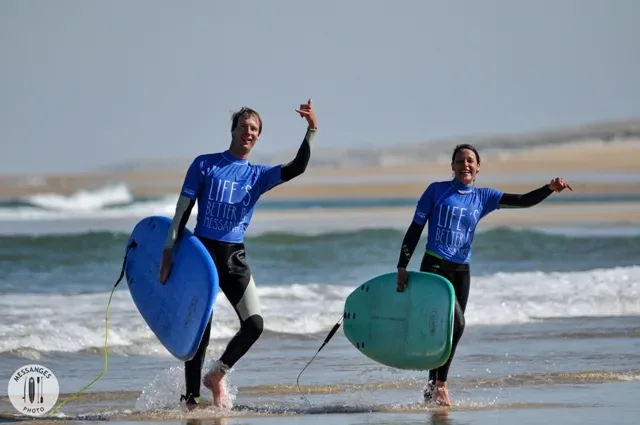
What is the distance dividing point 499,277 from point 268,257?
558cm

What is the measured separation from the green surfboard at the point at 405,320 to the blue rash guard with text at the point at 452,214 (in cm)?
21

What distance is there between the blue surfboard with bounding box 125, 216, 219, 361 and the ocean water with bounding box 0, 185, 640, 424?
46cm

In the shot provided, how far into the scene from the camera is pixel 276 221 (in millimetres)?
32906

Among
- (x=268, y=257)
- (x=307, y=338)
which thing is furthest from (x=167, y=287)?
(x=268, y=257)

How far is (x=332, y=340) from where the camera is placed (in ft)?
35.7

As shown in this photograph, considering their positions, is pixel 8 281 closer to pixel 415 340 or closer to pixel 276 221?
pixel 415 340

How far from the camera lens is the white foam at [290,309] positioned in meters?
10.7

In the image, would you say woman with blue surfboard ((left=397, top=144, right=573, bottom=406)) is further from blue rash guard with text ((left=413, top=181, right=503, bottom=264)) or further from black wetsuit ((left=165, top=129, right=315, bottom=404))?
black wetsuit ((left=165, top=129, right=315, bottom=404))

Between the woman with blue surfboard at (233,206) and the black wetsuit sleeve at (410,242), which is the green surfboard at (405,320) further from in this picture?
the woman with blue surfboard at (233,206)

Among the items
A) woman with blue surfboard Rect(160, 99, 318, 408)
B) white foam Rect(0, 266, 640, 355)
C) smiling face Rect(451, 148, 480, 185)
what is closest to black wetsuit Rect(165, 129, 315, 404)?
woman with blue surfboard Rect(160, 99, 318, 408)

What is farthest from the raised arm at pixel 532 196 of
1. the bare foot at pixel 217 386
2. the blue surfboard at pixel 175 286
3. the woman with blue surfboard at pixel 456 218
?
the bare foot at pixel 217 386

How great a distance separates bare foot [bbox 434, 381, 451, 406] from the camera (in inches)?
296

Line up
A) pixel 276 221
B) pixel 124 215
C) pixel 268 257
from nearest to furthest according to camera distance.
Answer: pixel 268 257 < pixel 276 221 < pixel 124 215

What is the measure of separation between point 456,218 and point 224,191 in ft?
4.44
